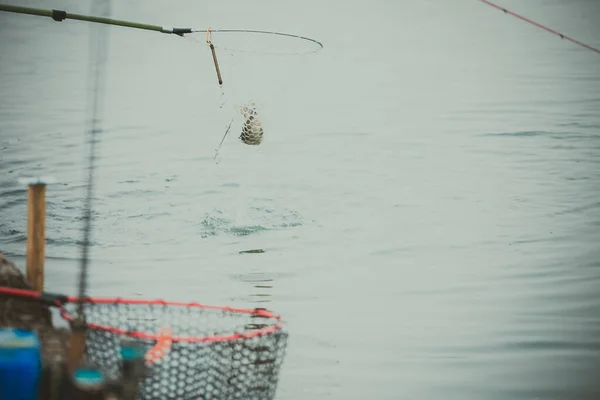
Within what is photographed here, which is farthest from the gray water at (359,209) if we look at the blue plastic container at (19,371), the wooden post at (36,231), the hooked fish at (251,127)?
the blue plastic container at (19,371)

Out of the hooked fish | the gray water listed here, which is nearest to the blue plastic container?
the gray water

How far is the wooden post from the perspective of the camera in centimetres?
432

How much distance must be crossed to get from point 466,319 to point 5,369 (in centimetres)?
483

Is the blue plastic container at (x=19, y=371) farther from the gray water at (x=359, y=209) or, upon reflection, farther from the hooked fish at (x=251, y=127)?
the hooked fish at (x=251, y=127)

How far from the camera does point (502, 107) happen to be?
22625 mm

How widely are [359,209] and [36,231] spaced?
24.5ft

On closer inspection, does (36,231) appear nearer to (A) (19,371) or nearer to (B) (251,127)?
(A) (19,371)

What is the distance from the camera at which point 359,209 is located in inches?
452

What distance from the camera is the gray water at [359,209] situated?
21.2ft

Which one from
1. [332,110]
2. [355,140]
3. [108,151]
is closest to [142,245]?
[108,151]

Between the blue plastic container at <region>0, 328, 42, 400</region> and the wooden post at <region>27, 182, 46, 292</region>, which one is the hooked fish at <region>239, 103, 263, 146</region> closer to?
the wooden post at <region>27, 182, 46, 292</region>

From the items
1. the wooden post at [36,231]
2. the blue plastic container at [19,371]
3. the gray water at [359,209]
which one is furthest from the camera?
the gray water at [359,209]

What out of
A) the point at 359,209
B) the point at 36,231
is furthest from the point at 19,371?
the point at 359,209

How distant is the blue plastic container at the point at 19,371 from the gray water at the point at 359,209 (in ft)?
8.41
